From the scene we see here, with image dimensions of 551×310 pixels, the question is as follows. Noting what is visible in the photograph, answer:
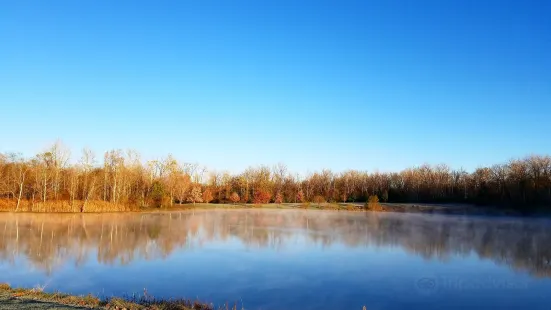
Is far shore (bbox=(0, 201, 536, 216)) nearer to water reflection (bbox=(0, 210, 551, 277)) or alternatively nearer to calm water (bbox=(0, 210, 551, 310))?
water reflection (bbox=(0, 210, 551, 277))

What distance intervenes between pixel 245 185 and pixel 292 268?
59586 millimetres

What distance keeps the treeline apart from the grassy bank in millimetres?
33880

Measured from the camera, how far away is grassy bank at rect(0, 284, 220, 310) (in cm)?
702

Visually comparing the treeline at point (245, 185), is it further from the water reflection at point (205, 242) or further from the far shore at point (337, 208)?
the water reflection at point (205, 242)

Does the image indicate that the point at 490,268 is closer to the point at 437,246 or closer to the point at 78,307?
the point at 437,246

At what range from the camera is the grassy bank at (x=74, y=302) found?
7.02m

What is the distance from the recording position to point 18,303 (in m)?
7.04

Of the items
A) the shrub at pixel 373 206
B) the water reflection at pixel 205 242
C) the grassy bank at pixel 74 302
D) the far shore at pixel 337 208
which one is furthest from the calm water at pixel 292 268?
the shrub at pixel 373 206

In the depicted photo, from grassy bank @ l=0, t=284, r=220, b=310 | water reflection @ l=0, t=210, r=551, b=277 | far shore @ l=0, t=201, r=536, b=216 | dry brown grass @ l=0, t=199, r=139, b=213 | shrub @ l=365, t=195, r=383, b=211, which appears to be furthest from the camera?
shrub @ l=365, t=195, r=383, b=211

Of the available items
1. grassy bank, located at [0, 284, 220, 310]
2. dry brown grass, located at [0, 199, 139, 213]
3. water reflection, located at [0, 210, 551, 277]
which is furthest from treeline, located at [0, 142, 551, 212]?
grassy bank, located at [0, 284, 220, 310]

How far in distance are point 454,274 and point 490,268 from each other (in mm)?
2220

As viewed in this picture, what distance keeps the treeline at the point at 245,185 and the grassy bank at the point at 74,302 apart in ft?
111

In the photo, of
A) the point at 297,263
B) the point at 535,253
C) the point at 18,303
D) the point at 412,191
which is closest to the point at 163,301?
the point at 18,303

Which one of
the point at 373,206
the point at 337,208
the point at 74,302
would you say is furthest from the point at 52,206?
the point at 373,206
